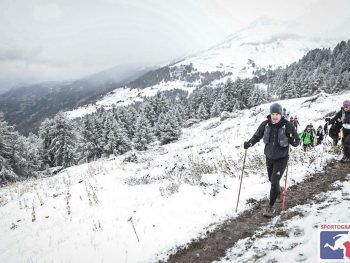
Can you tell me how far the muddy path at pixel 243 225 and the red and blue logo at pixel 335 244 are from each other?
1718 mm

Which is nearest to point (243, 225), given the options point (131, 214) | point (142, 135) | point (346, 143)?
point (131, 214)

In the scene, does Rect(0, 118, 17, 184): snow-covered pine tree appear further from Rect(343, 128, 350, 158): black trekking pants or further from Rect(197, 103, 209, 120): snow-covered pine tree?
Rect(197, 103, 209, 120): snow-covered pine tree

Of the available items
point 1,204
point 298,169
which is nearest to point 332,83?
point 298,169

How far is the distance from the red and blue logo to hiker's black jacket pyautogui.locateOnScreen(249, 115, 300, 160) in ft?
7.23

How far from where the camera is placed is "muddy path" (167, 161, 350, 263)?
507 centimetres

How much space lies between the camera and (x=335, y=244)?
11.9ft

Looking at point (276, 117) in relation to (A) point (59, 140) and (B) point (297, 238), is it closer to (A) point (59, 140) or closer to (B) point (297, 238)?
(B) point (297, 238)

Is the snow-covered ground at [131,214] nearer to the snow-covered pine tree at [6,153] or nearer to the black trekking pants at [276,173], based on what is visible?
the black trekking pants at [276,173]

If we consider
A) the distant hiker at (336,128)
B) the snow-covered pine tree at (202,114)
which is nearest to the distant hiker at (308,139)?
the distant hiker at (336,128)

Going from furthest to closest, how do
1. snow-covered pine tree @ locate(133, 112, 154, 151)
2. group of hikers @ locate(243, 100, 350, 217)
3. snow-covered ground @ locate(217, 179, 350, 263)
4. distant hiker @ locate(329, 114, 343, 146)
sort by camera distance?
snow-covered pine tree @ locate(133, 112, 154, 151) → distant hiker @ locate(329, 114, 343, 146) → group of hikers @ locate(243, 100, 350, 217) → snow-covered ground @ locate(217, 179, 350, 263)

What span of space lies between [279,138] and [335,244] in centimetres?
262

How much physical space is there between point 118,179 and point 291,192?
680cm

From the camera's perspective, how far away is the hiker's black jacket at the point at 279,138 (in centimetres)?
580

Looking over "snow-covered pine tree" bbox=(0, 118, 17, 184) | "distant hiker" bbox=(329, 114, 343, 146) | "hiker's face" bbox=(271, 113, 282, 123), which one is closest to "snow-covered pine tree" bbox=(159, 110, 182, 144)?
"snow-covered pine tree" bbox=(0, 118, 17, 184)
